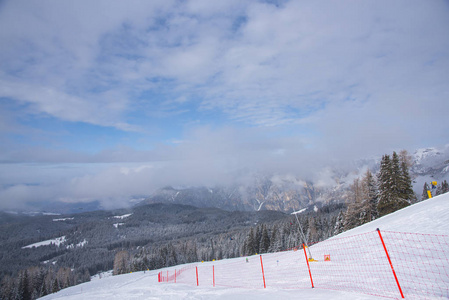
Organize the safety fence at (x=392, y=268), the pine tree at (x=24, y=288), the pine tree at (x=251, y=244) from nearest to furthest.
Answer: the safety fence at (x=392, y=268) → the pine tree at (x=24, y=288) → the pine tree at (x=251, y=244)

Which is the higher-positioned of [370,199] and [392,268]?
[370,199]

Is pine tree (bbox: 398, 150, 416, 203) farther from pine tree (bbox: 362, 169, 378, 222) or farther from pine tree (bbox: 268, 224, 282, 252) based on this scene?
pine tree (bbox: 268, 224, 282, 252)

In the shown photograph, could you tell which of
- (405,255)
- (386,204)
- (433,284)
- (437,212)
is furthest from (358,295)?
(386,204)

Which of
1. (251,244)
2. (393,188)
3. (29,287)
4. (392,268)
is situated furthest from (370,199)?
(29,287)

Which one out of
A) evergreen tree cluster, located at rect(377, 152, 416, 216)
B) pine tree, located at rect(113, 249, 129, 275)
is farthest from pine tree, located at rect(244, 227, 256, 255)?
pine tree, located at rect(113, 249, 129, 275)

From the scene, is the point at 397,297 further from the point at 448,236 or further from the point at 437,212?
the point at 437,212

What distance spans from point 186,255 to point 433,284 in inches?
3905

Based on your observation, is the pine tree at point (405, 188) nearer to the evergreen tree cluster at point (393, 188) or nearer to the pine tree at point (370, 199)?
the evergreen tree cluster at point (393, 188)

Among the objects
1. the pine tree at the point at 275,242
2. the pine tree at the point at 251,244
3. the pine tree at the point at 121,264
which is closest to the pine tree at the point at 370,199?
the pine tree at the point at 275,242

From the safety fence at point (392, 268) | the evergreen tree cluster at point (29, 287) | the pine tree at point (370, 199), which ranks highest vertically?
the pine tree at point (370, 199)

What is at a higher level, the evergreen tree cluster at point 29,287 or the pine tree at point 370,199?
the pine tree at point 370,199

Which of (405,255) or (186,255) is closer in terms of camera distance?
(405,255)

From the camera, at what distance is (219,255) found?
91.0 metres

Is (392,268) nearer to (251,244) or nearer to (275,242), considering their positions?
(275,242)
